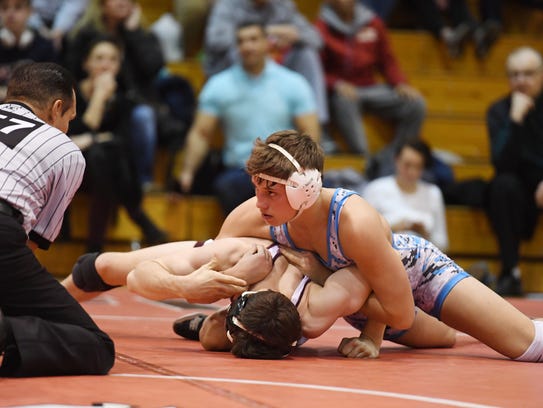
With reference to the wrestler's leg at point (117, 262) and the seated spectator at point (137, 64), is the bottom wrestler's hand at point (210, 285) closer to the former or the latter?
the wrestler's leg at point (117, 262)

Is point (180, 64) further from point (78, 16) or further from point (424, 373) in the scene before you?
point (424, 373)

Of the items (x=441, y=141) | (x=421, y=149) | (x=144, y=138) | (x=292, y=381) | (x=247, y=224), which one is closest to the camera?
(x=292, y=381)

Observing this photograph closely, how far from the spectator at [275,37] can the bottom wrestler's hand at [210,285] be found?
4.47 meters

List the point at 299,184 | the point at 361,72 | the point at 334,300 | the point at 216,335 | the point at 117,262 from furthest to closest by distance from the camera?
the point at 361,72 → the point at 117,262 → the point at 216,335 → the point at 334,300 → the point at 299,184

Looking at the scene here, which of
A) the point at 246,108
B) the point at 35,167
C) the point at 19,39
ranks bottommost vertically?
the point at 246,108

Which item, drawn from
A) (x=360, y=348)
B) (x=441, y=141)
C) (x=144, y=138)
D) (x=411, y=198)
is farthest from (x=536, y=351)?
(x=441, y=141)

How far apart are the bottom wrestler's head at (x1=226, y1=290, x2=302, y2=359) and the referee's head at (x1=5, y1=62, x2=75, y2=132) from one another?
939 millimetres

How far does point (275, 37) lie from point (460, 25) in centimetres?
192

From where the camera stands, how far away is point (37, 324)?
10.1 feet

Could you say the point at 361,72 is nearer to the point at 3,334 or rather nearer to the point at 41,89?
the point at 41,89

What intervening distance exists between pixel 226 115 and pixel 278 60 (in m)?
0.91

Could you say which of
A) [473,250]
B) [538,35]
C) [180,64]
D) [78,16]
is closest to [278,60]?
[180,64]

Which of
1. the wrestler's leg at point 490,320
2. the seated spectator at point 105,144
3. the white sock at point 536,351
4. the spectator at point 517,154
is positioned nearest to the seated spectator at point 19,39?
the seated spectator at point 105,144

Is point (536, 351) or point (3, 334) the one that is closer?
point (3, 334)
